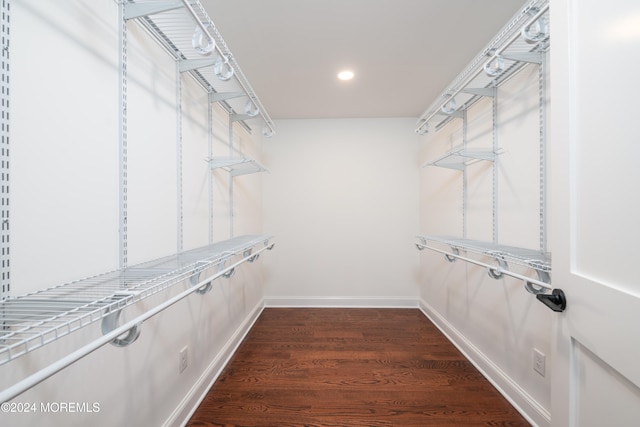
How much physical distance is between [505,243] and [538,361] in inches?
24.4

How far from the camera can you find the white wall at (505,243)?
138cm

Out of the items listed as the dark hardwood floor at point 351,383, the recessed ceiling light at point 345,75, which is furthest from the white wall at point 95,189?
the recessed ceiling light at point 345,75

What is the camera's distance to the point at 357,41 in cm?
162

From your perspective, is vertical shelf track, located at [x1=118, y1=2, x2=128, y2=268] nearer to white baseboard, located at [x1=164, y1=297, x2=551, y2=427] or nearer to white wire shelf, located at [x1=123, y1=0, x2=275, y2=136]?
white wire shelf, located at [x1=123, y1=0, x2=275, y2=136]

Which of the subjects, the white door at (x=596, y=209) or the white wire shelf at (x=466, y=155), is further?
the white wire shelf at (x=466, y=155)

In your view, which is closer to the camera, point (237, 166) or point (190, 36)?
point (190, 36)

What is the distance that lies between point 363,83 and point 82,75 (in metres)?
1.84

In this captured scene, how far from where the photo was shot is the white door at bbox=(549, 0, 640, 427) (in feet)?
1.82

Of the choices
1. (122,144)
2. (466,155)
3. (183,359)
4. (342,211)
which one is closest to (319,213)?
(342,211)

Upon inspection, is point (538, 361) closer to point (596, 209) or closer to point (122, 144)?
point (596, 209)

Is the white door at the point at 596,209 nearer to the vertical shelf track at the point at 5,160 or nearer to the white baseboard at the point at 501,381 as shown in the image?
the white baseboard at the point at 501,381

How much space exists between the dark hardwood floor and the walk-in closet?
16mm

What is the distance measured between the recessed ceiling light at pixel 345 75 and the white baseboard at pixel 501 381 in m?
2.19

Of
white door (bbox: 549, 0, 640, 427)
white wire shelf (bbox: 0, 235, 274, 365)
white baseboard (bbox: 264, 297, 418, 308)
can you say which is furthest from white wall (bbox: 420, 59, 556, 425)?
white wire shelf (bbox: 0, 235, 274, 365)
